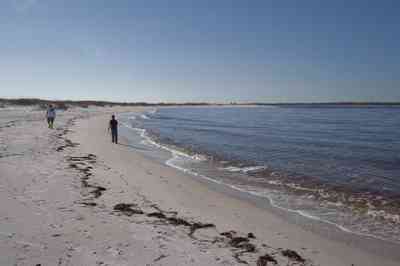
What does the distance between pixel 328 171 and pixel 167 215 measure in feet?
28.6

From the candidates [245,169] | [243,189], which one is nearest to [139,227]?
[243,189]

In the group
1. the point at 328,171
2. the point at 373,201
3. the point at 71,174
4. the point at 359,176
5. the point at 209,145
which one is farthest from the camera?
the point at 209,145

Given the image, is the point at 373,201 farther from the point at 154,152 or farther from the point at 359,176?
the point at 154,152

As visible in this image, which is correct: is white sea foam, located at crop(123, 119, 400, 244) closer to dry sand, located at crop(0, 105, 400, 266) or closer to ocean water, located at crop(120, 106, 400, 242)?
ocean water, located at crop(120, 106, 400, 242)

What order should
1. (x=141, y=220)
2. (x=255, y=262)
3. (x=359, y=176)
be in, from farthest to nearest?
(x=359, y=176)
(x=141, y=220)
(x=255, y=262)

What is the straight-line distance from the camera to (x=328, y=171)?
1325cm

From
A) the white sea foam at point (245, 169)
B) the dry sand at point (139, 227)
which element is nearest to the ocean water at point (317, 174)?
the white sea foam at point (245, 169)

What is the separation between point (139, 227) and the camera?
19.7 ft

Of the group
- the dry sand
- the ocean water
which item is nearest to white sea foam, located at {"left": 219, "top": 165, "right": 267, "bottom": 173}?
the ocean water

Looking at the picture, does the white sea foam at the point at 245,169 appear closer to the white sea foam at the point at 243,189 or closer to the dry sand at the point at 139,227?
the white sea foam at the point at 243,189

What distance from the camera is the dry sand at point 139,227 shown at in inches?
189

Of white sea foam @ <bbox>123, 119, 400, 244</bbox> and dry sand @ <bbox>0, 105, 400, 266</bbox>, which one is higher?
dry sand @ <bbox>0, 105, 400, 266</bbox>

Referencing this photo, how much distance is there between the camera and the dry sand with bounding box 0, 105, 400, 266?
4.81 metres

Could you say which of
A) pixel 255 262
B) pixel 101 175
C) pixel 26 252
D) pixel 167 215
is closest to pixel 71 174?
pixel 101 175
